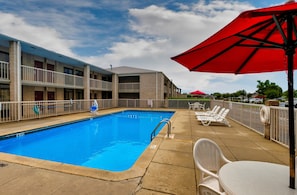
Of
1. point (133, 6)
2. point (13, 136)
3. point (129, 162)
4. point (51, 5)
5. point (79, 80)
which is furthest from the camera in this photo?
point (79, 80)

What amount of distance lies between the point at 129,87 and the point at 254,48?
68.2ft

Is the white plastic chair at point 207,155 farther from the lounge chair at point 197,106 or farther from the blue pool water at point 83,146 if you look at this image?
the lounge chair at point 197,106

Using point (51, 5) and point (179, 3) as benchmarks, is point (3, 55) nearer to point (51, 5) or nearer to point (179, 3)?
point (51, 5)

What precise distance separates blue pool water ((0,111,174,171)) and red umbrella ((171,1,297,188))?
3943 millimetres

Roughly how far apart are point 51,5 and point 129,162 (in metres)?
10.6

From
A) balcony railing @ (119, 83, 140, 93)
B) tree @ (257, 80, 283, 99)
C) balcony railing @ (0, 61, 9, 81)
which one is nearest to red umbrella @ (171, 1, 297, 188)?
balcony railing @ (0, 61, 9, 81)

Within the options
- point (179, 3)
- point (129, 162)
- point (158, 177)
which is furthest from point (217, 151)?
point (179, 3)

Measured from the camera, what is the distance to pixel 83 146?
686 cm

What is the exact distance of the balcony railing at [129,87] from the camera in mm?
22775

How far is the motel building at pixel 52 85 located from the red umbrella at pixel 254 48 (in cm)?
1087

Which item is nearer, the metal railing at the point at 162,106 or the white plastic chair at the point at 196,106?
the metal railing at the point at 162,106

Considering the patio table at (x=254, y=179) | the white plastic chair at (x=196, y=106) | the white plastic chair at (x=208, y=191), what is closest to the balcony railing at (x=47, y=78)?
the white plastic chair at (x=208, y=191)

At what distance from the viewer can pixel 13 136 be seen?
266 inches

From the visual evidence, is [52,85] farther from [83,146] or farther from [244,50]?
[244,50]
